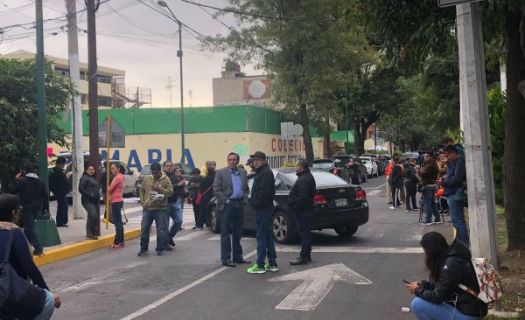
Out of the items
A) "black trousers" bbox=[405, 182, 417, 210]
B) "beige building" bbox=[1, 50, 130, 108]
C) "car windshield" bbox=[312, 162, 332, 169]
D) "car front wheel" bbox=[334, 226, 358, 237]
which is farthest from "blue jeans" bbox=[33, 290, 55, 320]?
"beige building" bbox=[1, 50, 130, 108]

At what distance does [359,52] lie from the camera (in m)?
33.8

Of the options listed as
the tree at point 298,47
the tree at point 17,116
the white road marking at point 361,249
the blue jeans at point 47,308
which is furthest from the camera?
the tree at point 298,47

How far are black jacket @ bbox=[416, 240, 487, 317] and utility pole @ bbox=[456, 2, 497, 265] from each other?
5.45 feet

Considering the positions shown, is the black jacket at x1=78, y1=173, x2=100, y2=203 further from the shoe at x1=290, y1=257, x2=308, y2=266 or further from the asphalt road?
the shoe at x1=290, y1=257, x2=308, y2=266

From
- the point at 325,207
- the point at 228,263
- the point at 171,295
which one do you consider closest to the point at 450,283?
the point at 171,295

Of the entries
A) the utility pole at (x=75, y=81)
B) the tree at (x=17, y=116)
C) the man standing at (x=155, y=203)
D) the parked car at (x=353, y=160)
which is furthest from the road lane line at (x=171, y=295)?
the parked car at (x=353, y=160)

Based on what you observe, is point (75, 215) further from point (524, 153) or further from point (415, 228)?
point (524, 153)

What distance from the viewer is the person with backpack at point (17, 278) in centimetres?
377

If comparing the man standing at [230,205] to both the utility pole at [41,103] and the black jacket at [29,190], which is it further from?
the utility pole at [41,103]

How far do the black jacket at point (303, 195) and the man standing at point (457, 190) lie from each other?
2040 mm

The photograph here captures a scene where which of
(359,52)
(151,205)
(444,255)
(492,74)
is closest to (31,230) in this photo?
(151,205)

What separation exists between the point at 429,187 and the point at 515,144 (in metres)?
5.31

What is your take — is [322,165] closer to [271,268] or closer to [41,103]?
[41,103]

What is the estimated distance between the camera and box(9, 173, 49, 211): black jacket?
10.3 m
